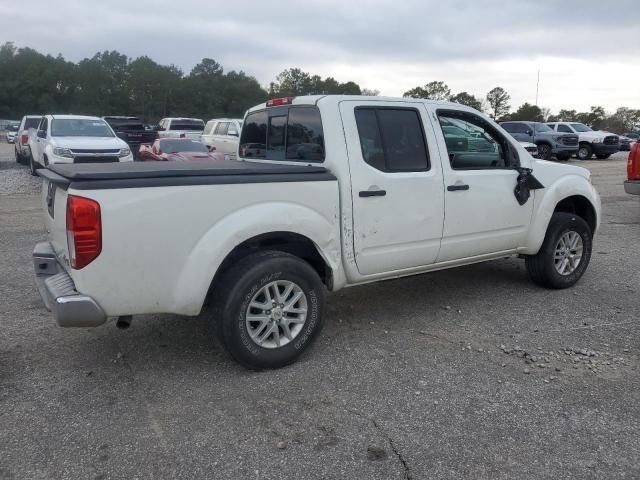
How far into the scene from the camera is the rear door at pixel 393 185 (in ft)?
13.3

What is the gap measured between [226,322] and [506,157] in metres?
3.04

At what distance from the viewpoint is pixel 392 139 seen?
168 inches

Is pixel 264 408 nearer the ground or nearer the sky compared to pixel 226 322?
nearer the ground

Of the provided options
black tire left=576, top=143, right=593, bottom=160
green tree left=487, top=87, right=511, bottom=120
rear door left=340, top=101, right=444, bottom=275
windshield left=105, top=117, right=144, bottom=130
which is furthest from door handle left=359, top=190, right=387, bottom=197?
green tree left=487, top=87, right=511, bottom=120

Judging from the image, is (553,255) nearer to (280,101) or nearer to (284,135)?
(284,135)

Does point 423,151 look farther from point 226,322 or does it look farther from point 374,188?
point 226,322

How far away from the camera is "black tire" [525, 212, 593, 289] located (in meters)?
5.33

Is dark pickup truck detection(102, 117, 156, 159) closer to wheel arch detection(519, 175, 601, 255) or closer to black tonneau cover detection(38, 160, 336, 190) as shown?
wheel arch detection(519, 175, 601, 255)

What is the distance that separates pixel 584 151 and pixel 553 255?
967 inches

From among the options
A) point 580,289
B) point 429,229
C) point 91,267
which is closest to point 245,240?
point 91,267

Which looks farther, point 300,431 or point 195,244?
point 195,244

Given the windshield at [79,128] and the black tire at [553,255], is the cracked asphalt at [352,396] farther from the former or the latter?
the windshield at [79,128]

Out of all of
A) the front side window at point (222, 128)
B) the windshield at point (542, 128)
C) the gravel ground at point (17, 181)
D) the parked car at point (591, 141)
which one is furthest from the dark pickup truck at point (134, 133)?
the parked car at point (591, 141)

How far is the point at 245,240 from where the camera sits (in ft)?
11.6
